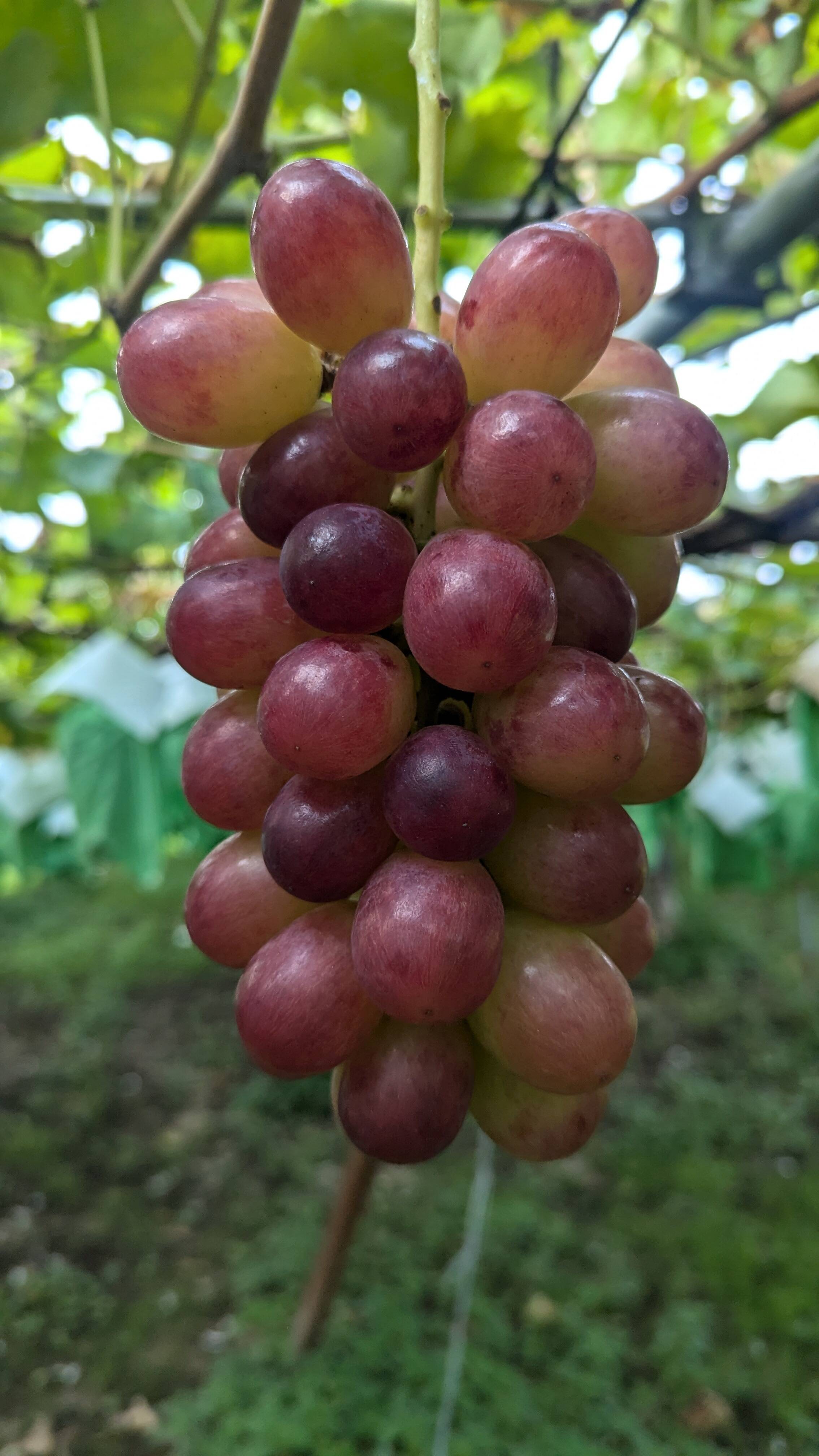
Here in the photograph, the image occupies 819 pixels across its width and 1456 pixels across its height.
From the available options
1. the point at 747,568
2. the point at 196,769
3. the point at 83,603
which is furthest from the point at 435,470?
the point at 83,603

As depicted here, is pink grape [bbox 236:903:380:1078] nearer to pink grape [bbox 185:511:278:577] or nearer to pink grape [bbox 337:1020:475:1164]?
pink grape [bbox 337:1020:475:1164]

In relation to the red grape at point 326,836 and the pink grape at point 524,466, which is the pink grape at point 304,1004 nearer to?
the red grape at point 326,836

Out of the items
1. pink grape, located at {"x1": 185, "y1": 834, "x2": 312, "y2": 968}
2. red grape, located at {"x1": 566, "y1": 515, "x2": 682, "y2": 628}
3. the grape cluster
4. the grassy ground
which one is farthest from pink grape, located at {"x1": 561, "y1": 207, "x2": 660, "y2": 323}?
the grassy ground

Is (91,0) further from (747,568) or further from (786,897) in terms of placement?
(786,897)

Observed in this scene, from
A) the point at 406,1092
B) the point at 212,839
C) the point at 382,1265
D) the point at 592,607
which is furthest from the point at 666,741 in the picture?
the point at 382,1265

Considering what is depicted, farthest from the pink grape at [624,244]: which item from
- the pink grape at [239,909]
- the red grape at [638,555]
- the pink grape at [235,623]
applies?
the pink grape at [239,909]

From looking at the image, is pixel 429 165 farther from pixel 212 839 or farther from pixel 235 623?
pixel 212 839
